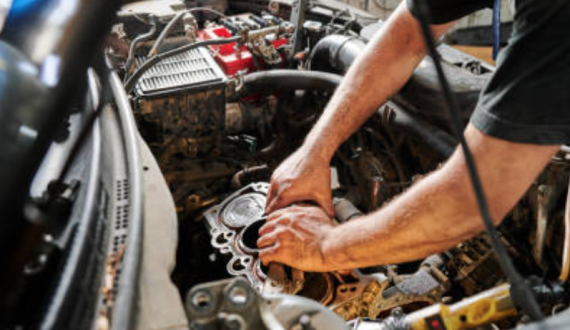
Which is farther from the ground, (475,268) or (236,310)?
(236,310)

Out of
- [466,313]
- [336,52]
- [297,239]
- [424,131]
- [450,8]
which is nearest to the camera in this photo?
[466,313]

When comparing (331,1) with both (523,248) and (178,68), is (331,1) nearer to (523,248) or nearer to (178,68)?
(178,68)

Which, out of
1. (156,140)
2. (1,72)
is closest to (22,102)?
(1,72)

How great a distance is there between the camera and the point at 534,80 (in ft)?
2.85

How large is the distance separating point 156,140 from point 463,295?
104cm

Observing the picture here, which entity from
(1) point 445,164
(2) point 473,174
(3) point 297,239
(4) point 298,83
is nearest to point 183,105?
(4) point 298,83

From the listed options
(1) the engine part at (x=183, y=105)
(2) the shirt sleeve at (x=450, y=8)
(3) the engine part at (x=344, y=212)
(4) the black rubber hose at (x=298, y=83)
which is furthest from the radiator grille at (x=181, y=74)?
(2) the shirt sleeve at (x=450, y=8)

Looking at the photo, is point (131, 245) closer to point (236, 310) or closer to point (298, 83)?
point (236, 310)

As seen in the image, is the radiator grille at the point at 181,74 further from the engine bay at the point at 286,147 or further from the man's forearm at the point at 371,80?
the man's forearm at the point at 371,80

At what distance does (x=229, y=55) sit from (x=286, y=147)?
424mm

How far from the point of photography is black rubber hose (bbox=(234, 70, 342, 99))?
174cm

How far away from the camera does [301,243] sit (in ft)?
3.87

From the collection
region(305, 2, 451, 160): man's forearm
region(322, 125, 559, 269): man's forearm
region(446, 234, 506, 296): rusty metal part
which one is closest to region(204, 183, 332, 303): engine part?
region(322, 125, 559, 269): man's forearm

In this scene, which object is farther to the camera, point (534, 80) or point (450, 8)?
point (450, 8)
